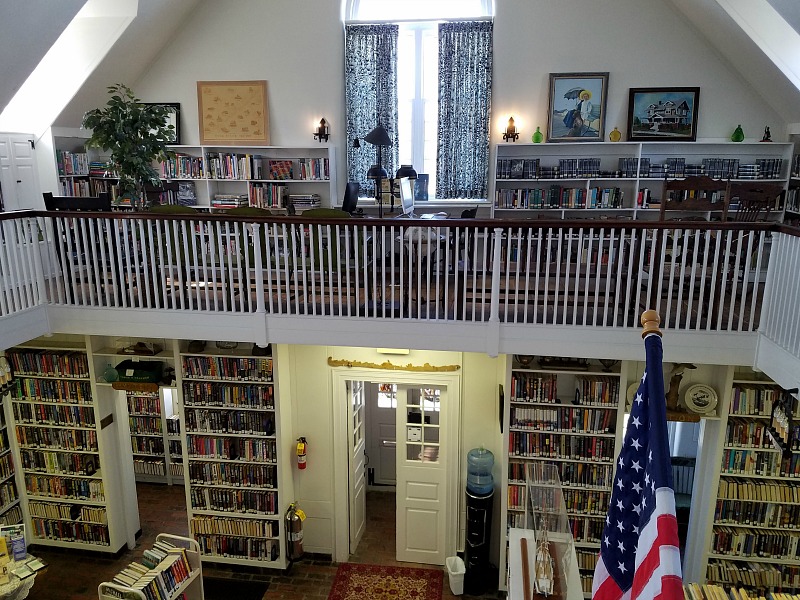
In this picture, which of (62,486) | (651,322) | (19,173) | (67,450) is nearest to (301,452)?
(67,450)

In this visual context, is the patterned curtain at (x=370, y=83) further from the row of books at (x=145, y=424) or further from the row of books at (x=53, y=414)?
the row of books at (x=53, y=414)

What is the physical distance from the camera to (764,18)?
5578 mm

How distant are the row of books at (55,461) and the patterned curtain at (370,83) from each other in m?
4.57

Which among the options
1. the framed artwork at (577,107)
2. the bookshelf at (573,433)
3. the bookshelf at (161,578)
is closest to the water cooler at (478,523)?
the bookshelf at (573,433)

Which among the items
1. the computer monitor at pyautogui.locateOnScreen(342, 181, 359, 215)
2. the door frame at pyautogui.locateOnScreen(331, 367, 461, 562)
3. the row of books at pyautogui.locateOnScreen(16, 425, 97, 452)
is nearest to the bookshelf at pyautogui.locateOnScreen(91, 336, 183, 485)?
the row of books at pyautogui.locateOnScreen(16, 425, 97, 452)

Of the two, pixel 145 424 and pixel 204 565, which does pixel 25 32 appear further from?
pixel 204 565

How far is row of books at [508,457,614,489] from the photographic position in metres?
5.25

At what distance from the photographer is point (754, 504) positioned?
5070 millimetres

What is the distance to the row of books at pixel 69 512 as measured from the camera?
608cm

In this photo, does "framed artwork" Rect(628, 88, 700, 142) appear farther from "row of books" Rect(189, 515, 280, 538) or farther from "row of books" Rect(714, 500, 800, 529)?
"row of books" Rect(189, 515, 280, 538)

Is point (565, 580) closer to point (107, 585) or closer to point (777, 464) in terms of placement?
point (777, 464)

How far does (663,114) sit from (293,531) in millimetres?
6229

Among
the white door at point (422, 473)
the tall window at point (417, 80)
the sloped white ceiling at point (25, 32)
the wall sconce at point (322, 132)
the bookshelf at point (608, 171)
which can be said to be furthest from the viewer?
the wall sconce at point (322, 132)

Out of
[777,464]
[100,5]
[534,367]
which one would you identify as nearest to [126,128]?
[100,5]
